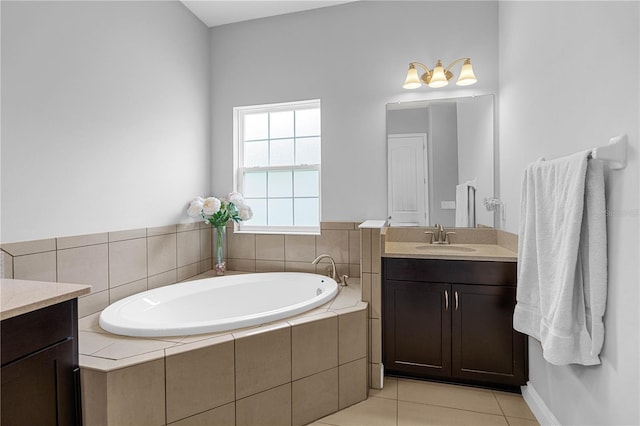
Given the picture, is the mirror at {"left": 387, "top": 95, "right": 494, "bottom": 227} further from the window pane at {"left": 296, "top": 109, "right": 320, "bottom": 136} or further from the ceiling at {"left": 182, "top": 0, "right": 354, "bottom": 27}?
the ceiling at {"left": 182, "top": 0, "right": 354, "bottom": 27}

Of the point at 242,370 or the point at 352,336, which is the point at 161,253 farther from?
the point at 352,336

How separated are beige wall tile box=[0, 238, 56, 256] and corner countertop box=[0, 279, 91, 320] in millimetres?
310

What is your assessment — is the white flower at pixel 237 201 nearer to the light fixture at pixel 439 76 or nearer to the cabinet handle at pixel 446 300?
the light fixture at pixel 439 76

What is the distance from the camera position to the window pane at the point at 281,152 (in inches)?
117

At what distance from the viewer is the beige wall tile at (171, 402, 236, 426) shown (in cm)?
139

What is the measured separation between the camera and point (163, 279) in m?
2.42

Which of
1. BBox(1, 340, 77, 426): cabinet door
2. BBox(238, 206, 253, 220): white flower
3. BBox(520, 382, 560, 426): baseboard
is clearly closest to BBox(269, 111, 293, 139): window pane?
BBox(238, 206, 253, 220): white flower

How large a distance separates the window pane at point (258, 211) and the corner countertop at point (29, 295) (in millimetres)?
1885

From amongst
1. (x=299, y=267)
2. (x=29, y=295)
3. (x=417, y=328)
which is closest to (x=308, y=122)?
(x=299, y=267)

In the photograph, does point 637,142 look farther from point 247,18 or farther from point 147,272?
point 247,18

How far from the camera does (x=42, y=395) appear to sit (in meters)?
1.05

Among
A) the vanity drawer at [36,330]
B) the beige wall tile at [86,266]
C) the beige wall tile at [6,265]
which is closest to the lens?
the vanity drawer at [36,330]

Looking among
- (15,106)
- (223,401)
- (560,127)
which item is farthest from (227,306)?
(560,127)

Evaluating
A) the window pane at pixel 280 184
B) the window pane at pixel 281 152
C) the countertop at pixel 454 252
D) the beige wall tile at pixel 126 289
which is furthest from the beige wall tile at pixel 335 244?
the beige wall tile at pixel 126 289
